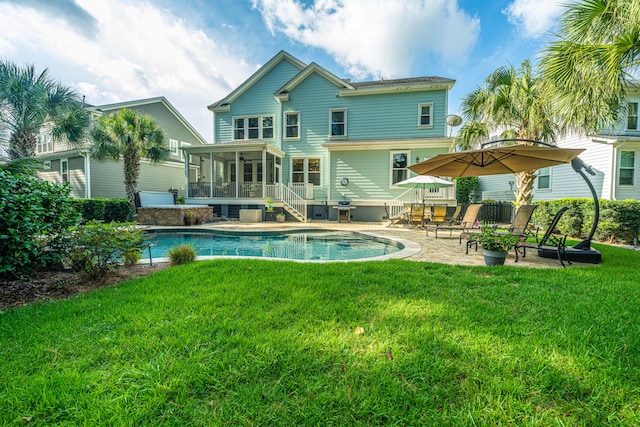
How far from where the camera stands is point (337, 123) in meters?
16.2

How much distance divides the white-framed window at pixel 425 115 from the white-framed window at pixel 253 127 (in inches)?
369

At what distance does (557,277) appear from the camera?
4.22m

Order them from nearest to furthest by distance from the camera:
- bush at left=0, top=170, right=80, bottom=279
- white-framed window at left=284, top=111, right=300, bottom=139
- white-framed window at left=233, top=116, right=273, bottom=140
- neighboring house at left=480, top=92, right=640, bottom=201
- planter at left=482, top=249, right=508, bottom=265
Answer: bush at left=0, top=170, right=80, bottom=279
planter at left=482, top=249, right=508, bottom=265
neighboring house at left=480, top=92, right=640, bottom=201
white-framed window at left=284, top=111, right=300, bottom=139
white-framed window at left=233, top=116, right=273, bottom=140

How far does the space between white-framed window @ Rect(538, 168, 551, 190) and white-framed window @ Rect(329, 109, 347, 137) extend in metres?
11.9

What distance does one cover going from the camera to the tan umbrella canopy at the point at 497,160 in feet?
17.8

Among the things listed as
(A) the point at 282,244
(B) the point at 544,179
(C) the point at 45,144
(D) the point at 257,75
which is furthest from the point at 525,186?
(C) the point at 45,144

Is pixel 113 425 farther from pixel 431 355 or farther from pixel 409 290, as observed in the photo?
pixel 409 290

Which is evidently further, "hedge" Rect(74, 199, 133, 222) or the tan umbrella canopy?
"hedge" Rect(74, 199, 133, 222)

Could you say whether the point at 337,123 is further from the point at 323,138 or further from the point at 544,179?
the point at 544,179

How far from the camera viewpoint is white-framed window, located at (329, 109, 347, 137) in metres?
16.2

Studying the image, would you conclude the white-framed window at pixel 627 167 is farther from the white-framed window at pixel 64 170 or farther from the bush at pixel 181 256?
the white-framed window at pixel 64 170

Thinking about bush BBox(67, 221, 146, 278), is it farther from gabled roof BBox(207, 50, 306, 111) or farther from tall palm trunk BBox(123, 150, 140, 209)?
gabled roof BBox(207, 50, 306, 111)

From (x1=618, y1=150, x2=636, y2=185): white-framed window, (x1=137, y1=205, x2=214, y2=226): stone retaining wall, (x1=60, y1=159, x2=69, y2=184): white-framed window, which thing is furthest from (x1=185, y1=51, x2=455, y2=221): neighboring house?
(x1=60, y1=159, x2=69, y2=184): white-framed window

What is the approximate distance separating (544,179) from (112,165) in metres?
27.8
